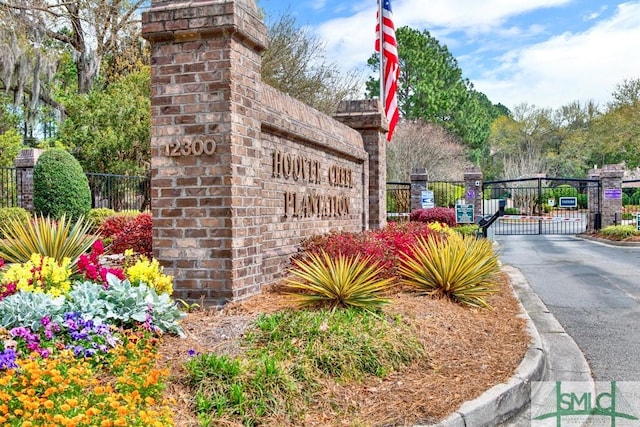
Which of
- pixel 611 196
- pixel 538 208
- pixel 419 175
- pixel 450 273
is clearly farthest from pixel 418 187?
pixel 450 273

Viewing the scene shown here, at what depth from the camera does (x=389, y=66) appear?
44.8ft

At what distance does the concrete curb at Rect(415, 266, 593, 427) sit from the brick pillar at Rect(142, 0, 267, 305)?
2.59 metres

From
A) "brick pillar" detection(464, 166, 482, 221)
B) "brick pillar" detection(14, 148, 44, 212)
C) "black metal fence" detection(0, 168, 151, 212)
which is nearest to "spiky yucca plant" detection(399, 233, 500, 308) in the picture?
"brick pillar" detection(14, 148, 44, 212)

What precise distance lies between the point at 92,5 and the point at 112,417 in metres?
23.1

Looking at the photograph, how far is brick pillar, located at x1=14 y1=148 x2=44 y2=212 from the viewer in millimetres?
17891

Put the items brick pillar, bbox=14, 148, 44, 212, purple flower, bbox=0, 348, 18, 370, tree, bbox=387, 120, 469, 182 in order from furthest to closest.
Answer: tree, bbox=387, 120, 469, 182 → brick pillar, bbox=14, 148, 44, 212 → purple flower, bbox=0, 348, 18, 370

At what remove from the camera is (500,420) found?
391 cm

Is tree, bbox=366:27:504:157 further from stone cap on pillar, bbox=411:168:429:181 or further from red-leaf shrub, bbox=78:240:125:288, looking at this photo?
red-leaf shrub, bbox=78:240:125:288

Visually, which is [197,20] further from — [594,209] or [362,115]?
[594,209]

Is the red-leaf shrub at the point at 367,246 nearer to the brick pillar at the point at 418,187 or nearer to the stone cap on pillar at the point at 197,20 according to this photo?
the stone cap on pillar at the point at 197,20

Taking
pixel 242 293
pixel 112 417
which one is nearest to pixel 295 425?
pixel 112 417

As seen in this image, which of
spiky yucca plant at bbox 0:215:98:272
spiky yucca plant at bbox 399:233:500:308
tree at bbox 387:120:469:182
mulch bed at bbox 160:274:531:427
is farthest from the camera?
tree at bbox 387:120:469:182

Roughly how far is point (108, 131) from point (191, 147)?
18.2 metres

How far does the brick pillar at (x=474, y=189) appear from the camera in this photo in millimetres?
25000
